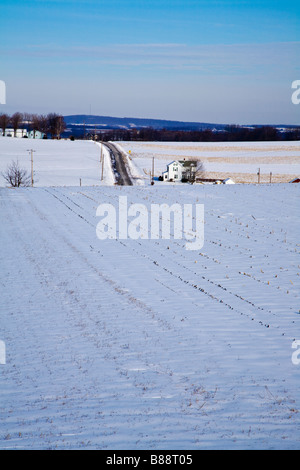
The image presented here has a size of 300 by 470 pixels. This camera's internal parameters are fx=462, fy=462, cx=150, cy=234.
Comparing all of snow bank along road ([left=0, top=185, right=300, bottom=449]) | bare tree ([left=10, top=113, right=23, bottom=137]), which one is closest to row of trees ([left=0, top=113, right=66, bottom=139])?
bare tree ([left=10, top=113, right=23, bottom=137])

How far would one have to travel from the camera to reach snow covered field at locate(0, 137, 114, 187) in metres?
67.7

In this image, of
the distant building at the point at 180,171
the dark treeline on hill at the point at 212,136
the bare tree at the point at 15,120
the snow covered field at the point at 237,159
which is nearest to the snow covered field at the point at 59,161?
the snow covered field at the point at 237,159

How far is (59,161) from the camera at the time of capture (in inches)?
3492

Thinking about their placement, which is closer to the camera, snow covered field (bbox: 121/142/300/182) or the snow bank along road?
the snow bank along road

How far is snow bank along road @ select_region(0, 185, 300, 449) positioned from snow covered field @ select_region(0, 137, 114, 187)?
42174 mm

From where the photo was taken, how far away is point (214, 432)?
831cm

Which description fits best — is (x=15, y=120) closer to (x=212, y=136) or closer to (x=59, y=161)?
(x=59, y=161)

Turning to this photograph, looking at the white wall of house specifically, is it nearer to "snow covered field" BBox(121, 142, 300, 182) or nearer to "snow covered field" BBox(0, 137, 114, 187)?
"snow covered field" BBox(121, 142, 300, 182)

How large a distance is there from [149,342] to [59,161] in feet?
262

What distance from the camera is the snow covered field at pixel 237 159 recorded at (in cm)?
8325

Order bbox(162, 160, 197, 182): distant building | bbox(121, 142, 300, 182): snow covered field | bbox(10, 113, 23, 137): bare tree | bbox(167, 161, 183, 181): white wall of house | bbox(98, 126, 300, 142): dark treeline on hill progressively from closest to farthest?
1. bbox(162, 160, 197, 182): distant building
2. bbox(167, 161, 183, 181): white wall of house
3. bbox(121, 142, 300, 182): snow covered field
4. bbox(10, 113, 23, 137): bare tree
5. bbox(98, 126, 300, 142): dark treeline on hill

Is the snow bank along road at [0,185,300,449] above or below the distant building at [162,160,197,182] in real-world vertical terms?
below
